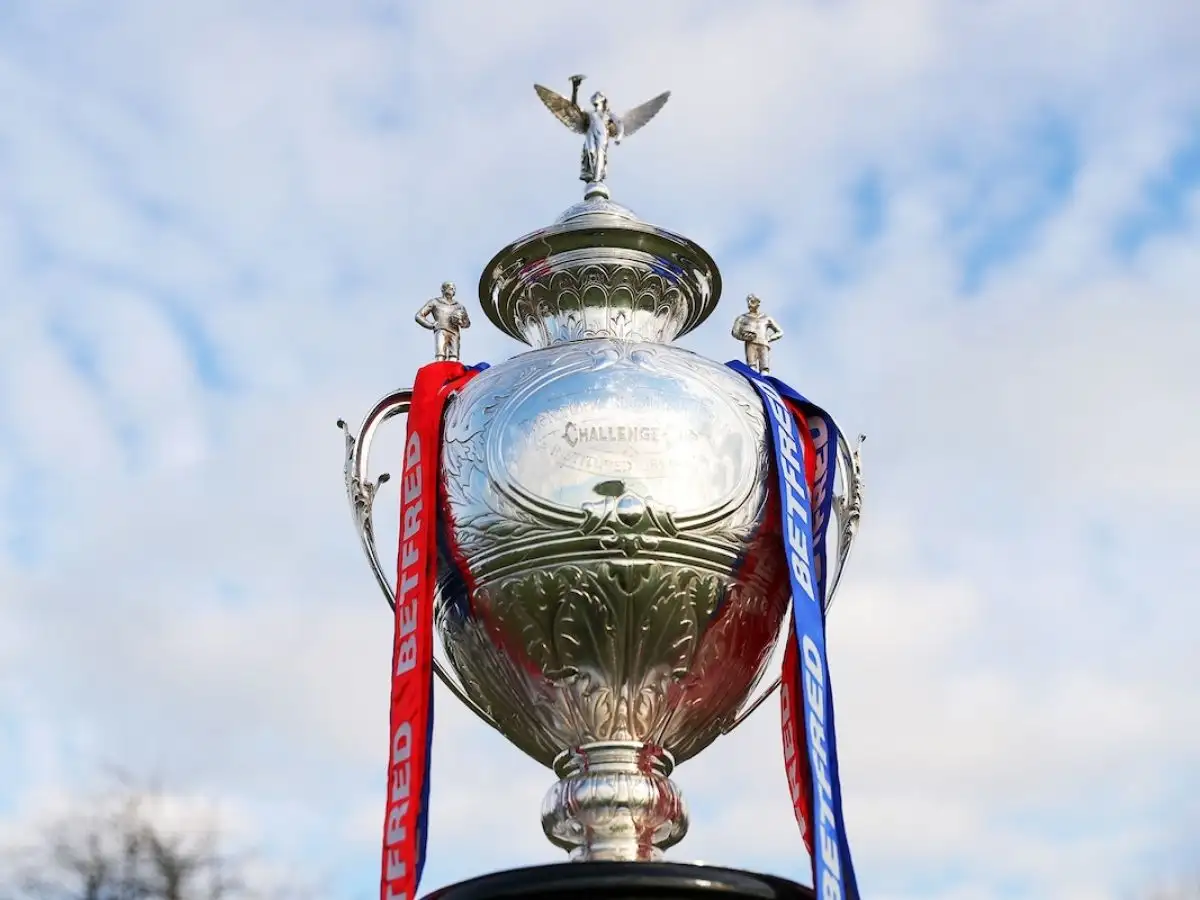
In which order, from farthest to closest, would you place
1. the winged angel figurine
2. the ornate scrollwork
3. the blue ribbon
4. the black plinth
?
1. the winged angel figurine
2. the ornate scrollwork
3. the blue ribbon
4. the black plinth

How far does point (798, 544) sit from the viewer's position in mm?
4809

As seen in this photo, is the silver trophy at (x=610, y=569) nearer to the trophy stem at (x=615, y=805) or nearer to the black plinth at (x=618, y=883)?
the trophy stem at (x=615, y=805)

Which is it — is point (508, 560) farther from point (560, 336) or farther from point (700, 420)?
point (560, 336)

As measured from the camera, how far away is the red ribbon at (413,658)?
4.64 m

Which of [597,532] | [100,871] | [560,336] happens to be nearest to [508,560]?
[597,532]

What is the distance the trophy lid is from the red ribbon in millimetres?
542

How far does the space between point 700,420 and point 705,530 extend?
31cm

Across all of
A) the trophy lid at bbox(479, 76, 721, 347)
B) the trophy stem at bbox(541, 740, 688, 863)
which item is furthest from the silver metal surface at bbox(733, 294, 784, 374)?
the trophy stem at bbox(541, 740, 688, 863)

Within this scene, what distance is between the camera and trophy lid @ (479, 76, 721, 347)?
545cm

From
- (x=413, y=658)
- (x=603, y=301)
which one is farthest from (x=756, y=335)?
(x=413, y=658)

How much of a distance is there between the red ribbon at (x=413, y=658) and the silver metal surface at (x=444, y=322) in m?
0.30

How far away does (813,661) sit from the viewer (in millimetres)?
4816

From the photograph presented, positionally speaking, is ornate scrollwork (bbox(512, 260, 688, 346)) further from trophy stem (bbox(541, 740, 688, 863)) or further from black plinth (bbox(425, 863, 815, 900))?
black plinth (bbox(425, 863, 815, 900))

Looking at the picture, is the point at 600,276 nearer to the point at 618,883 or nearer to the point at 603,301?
the point at 603,301
